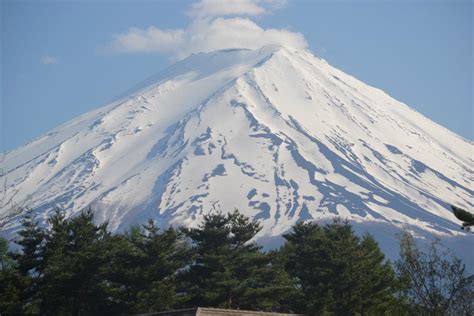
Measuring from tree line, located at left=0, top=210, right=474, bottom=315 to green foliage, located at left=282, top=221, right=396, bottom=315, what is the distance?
2.2 inches

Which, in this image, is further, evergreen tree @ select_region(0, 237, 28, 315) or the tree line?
the tree line

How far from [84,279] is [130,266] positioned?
226cm

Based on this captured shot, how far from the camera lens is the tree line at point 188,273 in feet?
145

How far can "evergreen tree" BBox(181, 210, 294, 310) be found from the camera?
45688 mm

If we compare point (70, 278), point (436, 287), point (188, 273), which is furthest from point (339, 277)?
point (70, 278)

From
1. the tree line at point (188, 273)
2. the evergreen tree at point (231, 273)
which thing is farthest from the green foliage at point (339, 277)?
the evergreen tree at point (231, 273)

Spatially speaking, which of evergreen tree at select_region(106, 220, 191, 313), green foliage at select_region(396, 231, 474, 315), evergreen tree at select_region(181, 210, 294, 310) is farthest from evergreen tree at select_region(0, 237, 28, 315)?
green foliage at select_region(396, 231, 474, 315)

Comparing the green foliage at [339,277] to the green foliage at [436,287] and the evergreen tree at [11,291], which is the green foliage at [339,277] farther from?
the evergreen tree at [11,291]

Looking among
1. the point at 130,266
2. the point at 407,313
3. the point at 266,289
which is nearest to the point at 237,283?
the point at 266,289

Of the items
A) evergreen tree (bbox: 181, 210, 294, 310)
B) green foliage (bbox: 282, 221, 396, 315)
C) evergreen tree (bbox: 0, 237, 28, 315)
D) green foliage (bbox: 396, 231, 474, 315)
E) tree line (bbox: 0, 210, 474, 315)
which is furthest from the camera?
green foliage (bbox: 282, 221, 396, 315)

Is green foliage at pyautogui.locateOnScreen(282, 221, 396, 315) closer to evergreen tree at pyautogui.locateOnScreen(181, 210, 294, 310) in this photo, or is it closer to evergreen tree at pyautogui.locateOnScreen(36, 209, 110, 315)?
evergreen tree at pyautogui.locateOnScreen(181, 210, 294, 310)

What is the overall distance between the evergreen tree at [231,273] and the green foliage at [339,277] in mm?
1564

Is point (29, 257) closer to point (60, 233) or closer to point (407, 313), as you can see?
point (60, 233)

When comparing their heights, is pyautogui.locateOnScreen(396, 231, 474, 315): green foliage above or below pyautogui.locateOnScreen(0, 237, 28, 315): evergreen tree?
below
